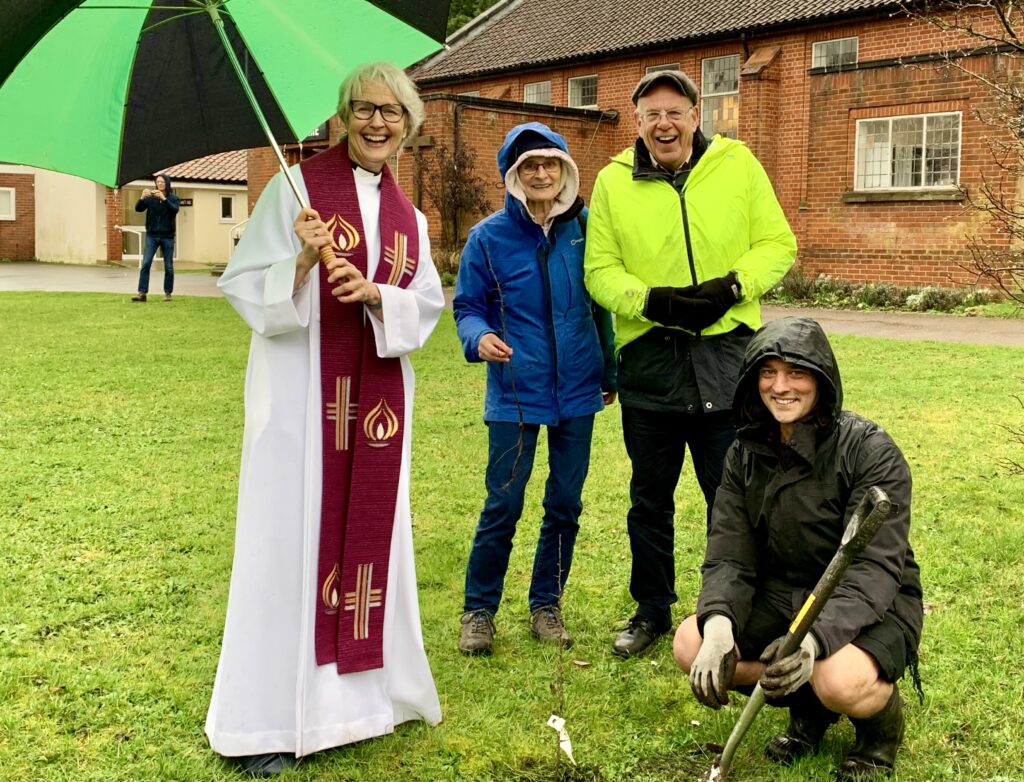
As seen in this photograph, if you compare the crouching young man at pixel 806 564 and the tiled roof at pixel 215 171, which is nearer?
the crouching young man at pixel 806 564

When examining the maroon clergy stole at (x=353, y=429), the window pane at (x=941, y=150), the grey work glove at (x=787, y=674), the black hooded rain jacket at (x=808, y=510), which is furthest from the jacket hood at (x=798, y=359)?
the window pane at (x=941, y=150)

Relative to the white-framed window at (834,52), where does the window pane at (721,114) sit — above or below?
below

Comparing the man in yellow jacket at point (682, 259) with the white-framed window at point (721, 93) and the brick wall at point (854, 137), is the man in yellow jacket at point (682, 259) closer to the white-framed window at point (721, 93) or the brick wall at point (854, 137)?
the brick wall at point (854, 137)

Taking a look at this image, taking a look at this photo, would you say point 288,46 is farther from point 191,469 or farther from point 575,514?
point 191,469

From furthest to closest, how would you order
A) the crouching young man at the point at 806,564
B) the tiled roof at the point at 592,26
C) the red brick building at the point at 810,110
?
the tiled roof at the point at 592,26 < the red brick building at the point at 810,110 < the crouching young man at the point at 806,564

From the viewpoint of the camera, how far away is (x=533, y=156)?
4422 mm

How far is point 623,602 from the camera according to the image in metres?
5.28

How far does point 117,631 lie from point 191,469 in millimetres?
3026

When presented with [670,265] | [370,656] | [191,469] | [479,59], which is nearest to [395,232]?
[670,265]

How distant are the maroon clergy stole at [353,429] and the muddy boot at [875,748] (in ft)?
5.21

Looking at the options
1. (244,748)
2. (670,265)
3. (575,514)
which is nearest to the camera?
(244,748)

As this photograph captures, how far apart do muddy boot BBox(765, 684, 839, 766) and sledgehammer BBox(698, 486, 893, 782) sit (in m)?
0.49

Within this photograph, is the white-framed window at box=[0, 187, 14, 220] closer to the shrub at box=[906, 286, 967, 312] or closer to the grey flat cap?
the shrub at box=[906, 286, 967, 312]

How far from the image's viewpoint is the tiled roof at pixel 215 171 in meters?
40.1
